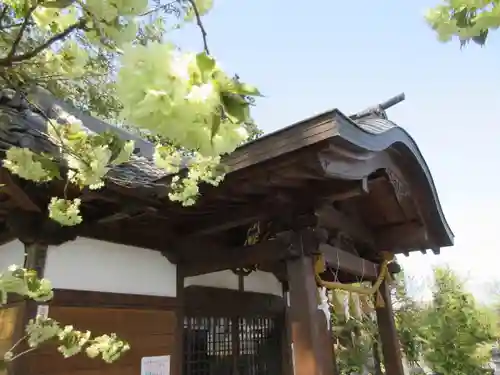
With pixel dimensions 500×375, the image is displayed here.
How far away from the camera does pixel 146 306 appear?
11.9 feet

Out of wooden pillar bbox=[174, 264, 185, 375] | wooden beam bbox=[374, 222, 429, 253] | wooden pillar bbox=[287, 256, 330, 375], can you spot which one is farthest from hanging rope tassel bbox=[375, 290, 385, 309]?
wooden pillar bbox=[174, 264, 185, 375]

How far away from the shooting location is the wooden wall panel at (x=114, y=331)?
9.77 ft

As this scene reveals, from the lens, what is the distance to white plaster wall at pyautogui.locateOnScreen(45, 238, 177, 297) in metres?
3.18

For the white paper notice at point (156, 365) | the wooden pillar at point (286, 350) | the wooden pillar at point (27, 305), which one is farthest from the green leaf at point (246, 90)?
the wooden pillar at point (286, 350)

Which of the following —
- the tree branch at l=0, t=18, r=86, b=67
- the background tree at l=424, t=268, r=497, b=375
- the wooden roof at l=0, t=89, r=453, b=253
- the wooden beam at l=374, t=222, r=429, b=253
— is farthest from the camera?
the background tree at l=424, t=268, r=497, b=375

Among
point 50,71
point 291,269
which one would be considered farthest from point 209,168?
point 291,269

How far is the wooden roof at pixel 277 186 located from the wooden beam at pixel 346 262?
0.28 metres

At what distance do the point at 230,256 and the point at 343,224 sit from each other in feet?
3.68

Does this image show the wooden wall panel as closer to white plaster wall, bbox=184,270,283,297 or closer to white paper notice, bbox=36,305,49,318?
white paper notice, bbox=36,305,49,318

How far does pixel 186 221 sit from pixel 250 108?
3.17 m

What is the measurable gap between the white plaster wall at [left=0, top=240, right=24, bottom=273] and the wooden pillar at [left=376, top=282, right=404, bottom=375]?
3706mm

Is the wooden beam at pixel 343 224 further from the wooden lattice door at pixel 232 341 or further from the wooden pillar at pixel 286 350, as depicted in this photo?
the wooden lattice door at pixel 232 341

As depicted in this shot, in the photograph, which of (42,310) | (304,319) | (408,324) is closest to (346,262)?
(304,319)

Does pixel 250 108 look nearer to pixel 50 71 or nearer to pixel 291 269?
pixel 50 71
